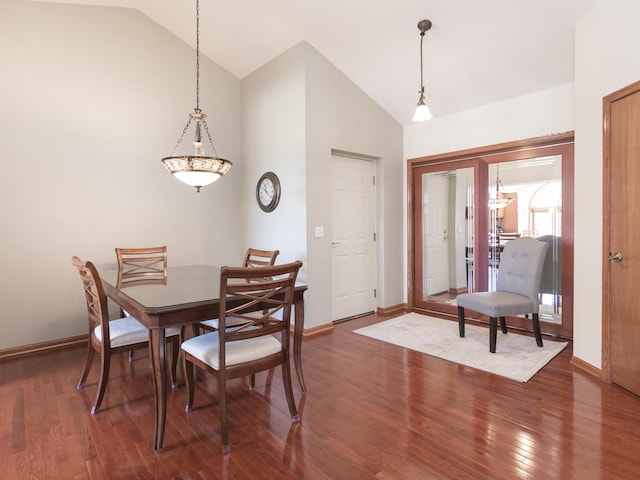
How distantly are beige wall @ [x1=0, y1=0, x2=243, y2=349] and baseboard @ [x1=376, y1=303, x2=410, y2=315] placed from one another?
236 cm

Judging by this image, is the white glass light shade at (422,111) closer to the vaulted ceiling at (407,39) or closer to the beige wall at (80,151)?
the vaulted ceiling at (407,39)

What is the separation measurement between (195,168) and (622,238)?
3025mm

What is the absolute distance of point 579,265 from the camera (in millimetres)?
2926

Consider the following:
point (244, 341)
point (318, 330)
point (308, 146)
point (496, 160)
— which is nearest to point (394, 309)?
point (318, 330)

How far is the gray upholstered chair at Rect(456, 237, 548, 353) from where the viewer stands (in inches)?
127

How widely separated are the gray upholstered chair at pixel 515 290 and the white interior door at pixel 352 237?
1306 millimetres

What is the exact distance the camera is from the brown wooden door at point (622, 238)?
244 cm

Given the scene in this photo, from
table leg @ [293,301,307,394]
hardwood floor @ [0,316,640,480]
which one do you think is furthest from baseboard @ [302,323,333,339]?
table leg @ [293,301,307,394]

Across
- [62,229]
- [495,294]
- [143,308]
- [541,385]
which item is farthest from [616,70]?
[62,229]

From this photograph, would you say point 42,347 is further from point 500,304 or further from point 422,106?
point 500,304

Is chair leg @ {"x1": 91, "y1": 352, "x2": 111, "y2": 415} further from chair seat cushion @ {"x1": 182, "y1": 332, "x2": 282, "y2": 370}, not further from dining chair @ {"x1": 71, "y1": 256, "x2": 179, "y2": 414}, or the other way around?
chair seat cushion @ {"x1": 182, "y1": 332, "x2": 282, "y2": 370}

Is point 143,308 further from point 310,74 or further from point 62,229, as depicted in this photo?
point 310,74

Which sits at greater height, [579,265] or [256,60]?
[256,60]

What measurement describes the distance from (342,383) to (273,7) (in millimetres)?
3405
